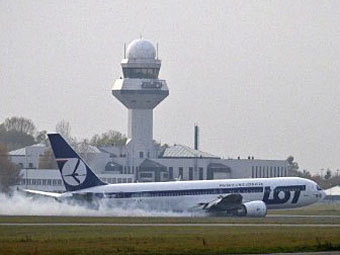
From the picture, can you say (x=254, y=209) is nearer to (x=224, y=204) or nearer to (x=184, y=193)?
(x=224, y=204)

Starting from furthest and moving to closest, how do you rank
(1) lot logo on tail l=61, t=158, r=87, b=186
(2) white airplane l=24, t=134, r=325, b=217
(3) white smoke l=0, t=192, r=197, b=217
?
(2) white airplane l=24, t=134, r=325, b=217 → (1) lot logo on tail l=61, t=158, r=87, b=186 → (3) white smoke l=0, t=192, r=197, b=217

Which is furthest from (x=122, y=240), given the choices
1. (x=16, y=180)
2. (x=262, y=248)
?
(x=16, y=180)

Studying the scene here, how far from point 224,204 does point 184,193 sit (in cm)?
366

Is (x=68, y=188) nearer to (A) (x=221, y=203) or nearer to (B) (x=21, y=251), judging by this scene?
(A) (x=221, y=203)

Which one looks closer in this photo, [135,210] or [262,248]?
[262,248]

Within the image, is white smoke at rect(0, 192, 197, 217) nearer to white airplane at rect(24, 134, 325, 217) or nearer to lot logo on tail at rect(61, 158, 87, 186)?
white airplane at rect(24, 134, 325, 217)

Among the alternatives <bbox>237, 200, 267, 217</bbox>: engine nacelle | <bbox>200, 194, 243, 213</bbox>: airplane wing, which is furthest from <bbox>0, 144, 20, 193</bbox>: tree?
<bbox>237, 200, 267, 217</bbox>: engine nacelle

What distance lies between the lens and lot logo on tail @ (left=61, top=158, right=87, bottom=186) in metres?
110

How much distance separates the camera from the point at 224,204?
111 metres

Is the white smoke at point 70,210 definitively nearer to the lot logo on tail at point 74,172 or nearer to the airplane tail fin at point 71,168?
the airplane tail fin at point 71,168

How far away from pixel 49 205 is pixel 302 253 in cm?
5124

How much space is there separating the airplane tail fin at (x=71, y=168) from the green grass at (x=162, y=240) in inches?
873

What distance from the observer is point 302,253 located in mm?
64250

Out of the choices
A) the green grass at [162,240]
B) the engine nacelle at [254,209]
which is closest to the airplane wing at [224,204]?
the engine nacelle at [254,209]
